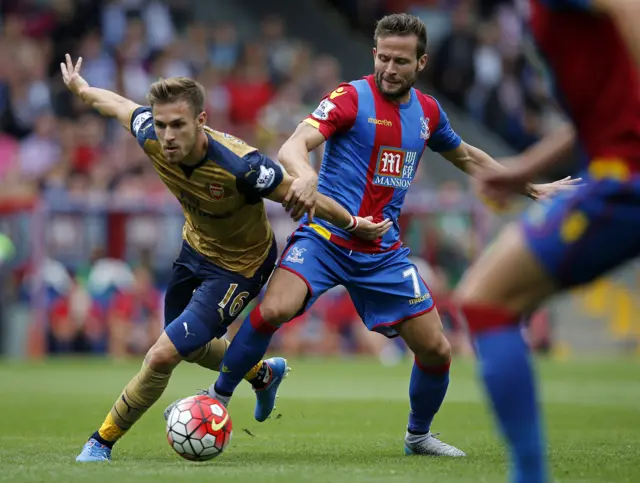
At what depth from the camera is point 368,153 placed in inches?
299

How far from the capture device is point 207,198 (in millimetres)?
7191

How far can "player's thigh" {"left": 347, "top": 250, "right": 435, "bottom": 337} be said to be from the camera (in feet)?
24.5

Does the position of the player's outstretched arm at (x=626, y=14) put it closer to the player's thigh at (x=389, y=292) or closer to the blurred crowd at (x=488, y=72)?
the player's thigh at (x=389, y=292)

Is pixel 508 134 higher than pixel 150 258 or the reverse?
higher

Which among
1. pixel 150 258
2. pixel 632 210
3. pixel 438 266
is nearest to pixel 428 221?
pixel 438 266

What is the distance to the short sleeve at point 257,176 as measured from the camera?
693cm

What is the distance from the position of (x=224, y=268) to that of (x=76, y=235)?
12.2 metres

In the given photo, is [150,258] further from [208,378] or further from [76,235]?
[208,378]

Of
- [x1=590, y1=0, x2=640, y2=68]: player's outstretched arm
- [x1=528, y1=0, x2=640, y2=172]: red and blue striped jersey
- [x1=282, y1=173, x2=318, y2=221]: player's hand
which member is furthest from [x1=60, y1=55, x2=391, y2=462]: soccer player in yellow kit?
[x1=590, y1=0, x2=640, y2=68]: player's outstretched arm

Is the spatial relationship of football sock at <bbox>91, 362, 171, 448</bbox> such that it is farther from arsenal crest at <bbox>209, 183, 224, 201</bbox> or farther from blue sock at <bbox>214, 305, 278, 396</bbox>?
arsenal crest at <bbox>209, 183, 224, 201</bbox>

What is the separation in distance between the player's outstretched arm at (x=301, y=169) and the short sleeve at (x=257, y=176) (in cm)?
10

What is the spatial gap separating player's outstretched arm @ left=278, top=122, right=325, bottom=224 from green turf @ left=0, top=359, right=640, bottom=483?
1.47 metres

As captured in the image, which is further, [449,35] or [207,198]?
[449,35]

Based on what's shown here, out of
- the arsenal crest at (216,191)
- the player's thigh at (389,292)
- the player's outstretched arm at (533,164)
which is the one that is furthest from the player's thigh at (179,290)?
the player's outstretched arm at (533,164)
